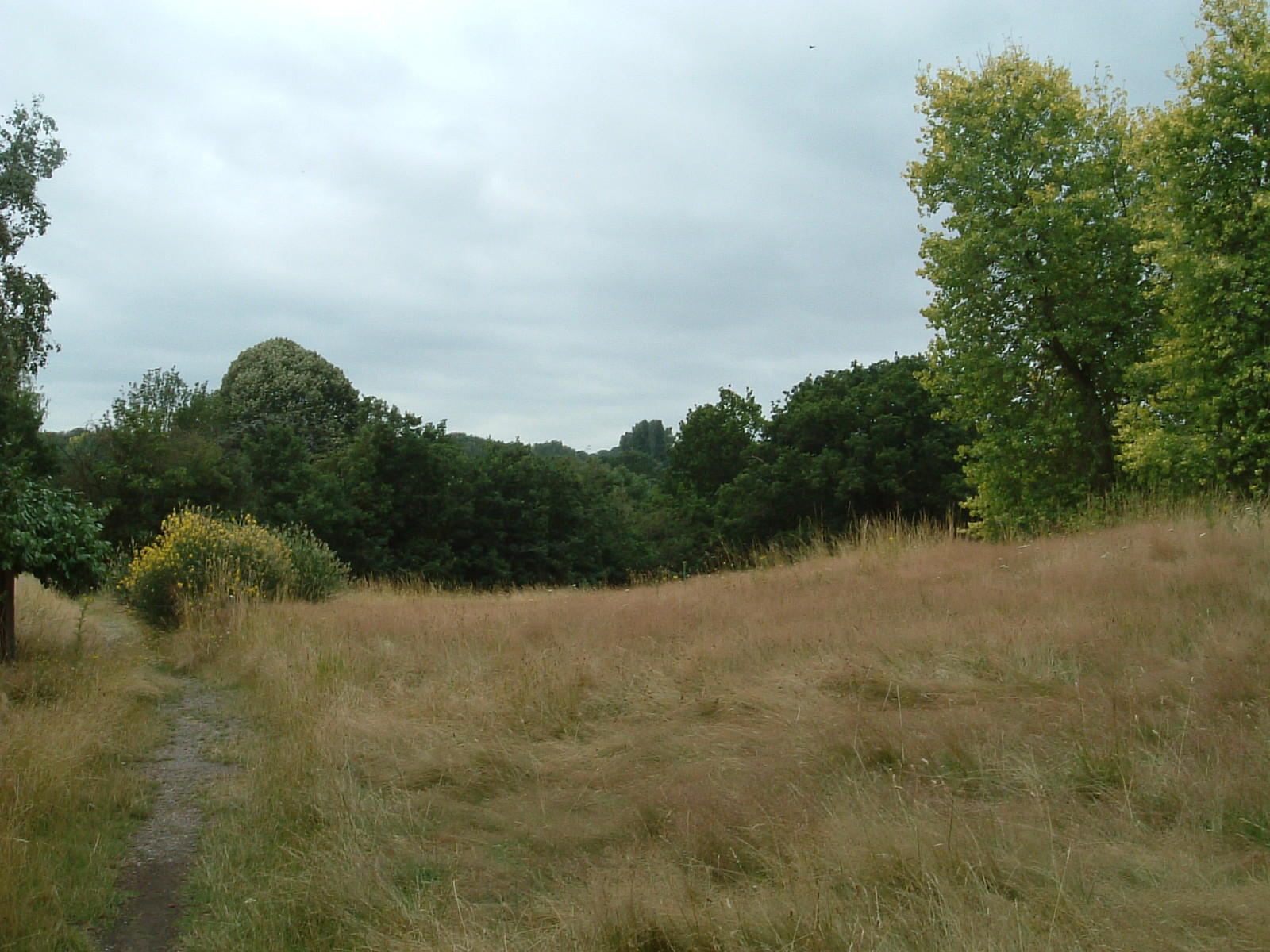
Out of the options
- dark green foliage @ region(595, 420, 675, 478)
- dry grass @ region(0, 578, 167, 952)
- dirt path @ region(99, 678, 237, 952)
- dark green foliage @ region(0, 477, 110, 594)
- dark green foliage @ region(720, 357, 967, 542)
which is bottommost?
dirt path @ region(99, 678, 237, 952)

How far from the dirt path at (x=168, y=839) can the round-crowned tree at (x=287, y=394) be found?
1591 inches

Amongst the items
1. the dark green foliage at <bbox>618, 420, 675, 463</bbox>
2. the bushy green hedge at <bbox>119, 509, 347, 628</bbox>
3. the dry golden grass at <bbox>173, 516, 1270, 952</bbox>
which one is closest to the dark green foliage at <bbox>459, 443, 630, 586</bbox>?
the bushy green hedge at <bbox>119, 509, 347, 628</bbox>

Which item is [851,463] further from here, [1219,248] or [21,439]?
[21,439]

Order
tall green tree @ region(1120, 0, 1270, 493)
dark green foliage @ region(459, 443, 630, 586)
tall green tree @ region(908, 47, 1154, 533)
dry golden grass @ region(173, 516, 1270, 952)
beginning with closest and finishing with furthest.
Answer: dry golden grass @ region(173, 516, 1270, 952)
tall green tree @ region(1120, 0, 1270, 493)
tall green tree @ region(908, 47, 1154, 533)
dark green foliage @ region(459, 443, 630, 586)

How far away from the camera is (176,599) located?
1265 centimetres

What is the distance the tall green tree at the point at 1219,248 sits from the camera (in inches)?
453

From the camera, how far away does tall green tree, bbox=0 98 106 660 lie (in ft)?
25.9

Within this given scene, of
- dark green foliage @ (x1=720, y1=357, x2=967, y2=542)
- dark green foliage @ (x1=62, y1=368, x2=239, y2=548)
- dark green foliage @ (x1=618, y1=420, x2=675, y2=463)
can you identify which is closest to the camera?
dark green foliage @ (x1=62, y1=368, x2=239, y2=548)

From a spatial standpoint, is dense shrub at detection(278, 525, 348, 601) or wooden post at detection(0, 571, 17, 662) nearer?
wooden post at detection(0, 571, 17, 662)

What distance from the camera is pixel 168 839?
485 cm

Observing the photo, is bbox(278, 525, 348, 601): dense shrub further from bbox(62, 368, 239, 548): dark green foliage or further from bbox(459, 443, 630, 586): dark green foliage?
bbox(459, 443, 630, 586): dark green foliage

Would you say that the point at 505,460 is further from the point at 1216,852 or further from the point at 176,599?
the point at 1216,852

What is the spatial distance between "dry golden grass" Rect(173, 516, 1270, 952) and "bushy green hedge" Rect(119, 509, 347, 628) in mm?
5036

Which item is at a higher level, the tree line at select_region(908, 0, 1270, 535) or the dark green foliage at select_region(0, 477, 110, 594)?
the tree line at select_region(908, 0, 1270, 535)
